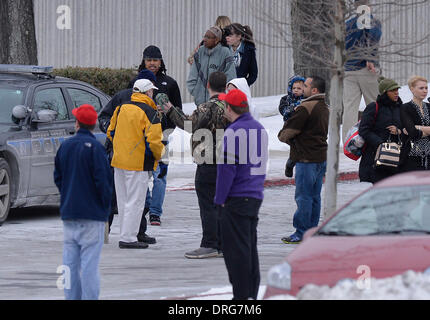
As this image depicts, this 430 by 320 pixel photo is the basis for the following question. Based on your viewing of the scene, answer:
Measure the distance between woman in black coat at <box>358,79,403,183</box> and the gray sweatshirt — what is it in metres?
2.45

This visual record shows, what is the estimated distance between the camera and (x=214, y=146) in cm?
1118

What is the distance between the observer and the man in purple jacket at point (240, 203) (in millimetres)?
8344

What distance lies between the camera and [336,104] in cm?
1109

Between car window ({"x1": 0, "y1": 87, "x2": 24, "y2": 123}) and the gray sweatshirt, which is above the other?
the gray sweatshirt

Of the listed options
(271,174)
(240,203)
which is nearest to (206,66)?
(271,174)

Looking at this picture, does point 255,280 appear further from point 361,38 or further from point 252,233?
point 361,38

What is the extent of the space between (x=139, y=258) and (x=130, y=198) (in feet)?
2.65

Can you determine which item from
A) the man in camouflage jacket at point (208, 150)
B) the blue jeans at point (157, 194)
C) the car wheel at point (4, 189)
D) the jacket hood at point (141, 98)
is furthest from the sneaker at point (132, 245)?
the car wheel at point (4, 189)

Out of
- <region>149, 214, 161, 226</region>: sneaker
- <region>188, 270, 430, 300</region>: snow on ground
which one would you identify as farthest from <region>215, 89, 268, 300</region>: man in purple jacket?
<region>149, 214, 161, 226</region>: sneaker

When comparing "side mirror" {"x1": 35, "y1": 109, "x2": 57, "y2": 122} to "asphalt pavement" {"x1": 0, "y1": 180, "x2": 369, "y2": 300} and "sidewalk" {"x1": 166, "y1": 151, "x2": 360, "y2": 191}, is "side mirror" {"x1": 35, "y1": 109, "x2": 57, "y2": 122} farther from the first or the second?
"sidewalk" {"x1": 166, "y1": 151, "x2": 360, "y2": 191}

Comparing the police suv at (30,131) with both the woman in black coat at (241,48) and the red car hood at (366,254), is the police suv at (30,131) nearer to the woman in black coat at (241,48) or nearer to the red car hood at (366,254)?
the woman in black coat at (241,48)

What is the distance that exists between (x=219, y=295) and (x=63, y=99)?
629 centimetres

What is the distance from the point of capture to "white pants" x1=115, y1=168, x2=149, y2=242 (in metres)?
11.8

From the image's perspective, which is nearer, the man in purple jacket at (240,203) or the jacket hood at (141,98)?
the man in purple jacket at (240,203)
